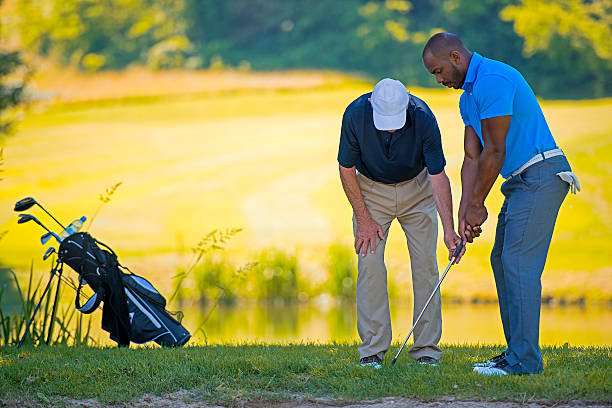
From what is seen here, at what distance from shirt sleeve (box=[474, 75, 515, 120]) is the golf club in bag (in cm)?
244

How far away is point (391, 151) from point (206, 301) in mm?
7388

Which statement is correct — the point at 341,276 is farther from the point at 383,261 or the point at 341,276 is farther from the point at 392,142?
the point at 392,142

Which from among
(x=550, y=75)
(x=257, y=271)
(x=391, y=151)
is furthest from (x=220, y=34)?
(x=391, y=151)

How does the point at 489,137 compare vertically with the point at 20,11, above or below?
below

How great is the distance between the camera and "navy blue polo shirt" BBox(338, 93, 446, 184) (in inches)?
167

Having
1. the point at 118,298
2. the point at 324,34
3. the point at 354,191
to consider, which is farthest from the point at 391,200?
the point at 324,34

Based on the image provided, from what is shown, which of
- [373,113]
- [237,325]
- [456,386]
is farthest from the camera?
[237,325]

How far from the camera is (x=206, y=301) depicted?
11312 mm

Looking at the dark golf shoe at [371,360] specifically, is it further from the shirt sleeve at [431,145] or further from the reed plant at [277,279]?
the reed plant at [277,279]

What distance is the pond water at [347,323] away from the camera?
883cm

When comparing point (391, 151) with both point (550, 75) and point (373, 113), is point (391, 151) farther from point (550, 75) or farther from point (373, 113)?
point (550, 75)

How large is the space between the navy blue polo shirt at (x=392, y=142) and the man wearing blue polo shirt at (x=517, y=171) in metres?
0.22

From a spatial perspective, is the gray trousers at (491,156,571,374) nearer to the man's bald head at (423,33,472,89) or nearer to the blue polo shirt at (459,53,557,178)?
Answer: the blue polo shirt at (459,53,557,178)

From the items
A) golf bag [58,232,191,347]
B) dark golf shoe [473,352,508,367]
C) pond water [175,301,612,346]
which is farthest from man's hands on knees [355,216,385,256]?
pond water [175,301,612,346]
